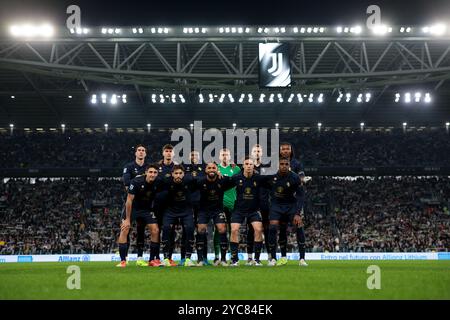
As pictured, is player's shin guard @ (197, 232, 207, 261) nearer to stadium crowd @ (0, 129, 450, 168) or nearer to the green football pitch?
the green football pitch

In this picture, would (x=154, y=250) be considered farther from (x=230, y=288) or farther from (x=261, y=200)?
(x=230, y=288)

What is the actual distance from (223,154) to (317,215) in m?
27.5

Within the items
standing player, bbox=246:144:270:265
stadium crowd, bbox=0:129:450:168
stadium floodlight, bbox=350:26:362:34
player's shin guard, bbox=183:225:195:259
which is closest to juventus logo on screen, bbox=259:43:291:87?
stadium floodlight, bbox=350:26:362:34

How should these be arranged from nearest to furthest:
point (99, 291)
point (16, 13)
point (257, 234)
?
point (99, 291), point (257, 234), point (16, 13)

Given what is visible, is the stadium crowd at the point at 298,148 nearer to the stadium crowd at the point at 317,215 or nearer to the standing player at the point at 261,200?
the stadium crowd at the point at 317,215

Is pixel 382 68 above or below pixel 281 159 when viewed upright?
above

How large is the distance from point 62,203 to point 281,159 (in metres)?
31.9

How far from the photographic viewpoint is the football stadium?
12.2 metres

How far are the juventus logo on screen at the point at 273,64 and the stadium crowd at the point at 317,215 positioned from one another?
1181 centimetres

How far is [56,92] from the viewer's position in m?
35.8

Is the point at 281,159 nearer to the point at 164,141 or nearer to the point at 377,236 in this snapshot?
the point at 377,236

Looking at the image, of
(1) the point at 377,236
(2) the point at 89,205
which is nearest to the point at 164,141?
(2) the point at 89,205

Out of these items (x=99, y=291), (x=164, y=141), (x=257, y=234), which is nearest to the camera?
(x=99, y=291)

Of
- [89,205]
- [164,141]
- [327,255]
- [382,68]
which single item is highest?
[382,68]
